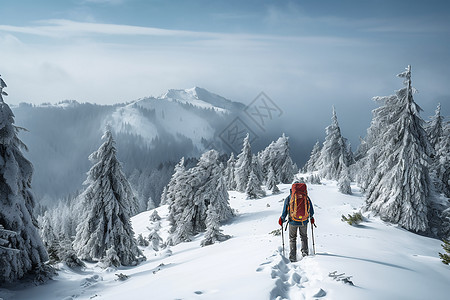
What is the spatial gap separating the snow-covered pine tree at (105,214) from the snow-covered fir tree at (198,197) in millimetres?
7430

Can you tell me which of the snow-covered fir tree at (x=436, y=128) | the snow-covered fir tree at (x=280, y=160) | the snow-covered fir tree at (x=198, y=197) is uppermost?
the snow-covered fir tree at (x=436, y=128)

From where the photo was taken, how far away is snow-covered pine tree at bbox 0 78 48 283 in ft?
29.6

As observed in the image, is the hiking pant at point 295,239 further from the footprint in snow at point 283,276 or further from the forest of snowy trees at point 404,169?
the forest of snowy trees at point 404,169

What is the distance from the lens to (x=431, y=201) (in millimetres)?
19141

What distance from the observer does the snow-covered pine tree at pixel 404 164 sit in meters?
18.2

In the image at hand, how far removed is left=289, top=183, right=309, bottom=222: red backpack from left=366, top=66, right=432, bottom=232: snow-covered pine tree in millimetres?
13697

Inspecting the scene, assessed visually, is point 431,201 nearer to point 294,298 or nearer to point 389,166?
point 389,166

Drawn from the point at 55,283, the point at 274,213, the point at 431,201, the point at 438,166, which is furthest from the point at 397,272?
the point at 438,166

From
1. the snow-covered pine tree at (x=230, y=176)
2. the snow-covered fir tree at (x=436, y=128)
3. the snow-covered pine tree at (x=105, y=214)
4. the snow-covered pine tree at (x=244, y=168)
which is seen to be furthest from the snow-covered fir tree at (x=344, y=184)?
the snow-covered pine tree at (x=230, y=176)

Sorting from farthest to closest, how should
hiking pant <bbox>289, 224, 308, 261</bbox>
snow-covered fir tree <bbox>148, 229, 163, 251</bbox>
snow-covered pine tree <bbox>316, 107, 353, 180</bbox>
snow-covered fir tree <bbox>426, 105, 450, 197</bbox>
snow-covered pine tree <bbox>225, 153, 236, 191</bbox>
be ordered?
1. snow-covered pine tree <bbox>225, 153, 236, 191</bbox>
2. snow-covered pine tree <bbox>316, 107, 353, 180</bbox>
3. snow-covered fir tree <bbox>148, 229, 163, 251</bbox>
4. snow-covered fir tree <bbox>426, 105, 450, 197</bbox>
5. hiking pant <bbox>289, 224, 308, 261</bbox>

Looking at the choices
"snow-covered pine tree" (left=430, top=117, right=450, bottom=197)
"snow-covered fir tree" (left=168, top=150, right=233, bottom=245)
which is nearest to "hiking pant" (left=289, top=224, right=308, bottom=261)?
"snow-covered fir tree" (left=168, top=150, right=233, bottom=245)

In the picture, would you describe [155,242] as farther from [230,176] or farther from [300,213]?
[230,176]

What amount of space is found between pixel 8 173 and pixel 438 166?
1186 inches

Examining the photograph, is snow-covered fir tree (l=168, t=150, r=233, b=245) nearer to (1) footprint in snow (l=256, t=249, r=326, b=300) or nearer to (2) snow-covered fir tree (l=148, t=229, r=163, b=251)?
(2) snow-covered fir tree (l=148, t=229, r=163, b=251)
